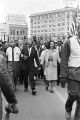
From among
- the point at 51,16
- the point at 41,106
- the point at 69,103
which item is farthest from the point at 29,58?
the point at 51,16

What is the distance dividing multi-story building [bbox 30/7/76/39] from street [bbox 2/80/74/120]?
15083 cm

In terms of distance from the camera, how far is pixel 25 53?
11547mm

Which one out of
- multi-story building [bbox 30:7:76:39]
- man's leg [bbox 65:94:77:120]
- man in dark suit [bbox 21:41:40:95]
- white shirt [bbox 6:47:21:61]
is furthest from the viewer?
multi-story building [bbox 30:7:76:39]

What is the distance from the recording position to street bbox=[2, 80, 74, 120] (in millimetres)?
7445

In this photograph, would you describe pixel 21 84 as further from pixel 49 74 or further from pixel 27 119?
pixel 27 119

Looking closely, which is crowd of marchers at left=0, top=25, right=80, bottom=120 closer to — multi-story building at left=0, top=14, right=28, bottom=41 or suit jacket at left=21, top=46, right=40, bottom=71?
suit jacket at left=21, top=46, right=40, bottom=71

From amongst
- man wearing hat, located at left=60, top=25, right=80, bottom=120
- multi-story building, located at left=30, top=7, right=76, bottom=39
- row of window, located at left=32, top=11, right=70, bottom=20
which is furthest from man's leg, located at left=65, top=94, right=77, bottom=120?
row of window, located at left=32, top=11, right=70, bottom=20

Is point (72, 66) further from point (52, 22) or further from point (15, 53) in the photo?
point (52, 22)

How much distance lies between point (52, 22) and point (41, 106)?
6910 inches

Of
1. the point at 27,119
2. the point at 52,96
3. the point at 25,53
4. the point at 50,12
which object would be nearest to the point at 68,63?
the point at 27,119

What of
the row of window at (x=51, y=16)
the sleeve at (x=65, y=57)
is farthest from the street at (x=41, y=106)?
the row of window at (x=51, y=16)

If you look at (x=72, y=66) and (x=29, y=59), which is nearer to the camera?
(x=72, y=66)

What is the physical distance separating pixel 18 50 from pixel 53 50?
1.27 m

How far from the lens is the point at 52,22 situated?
18300 cm
